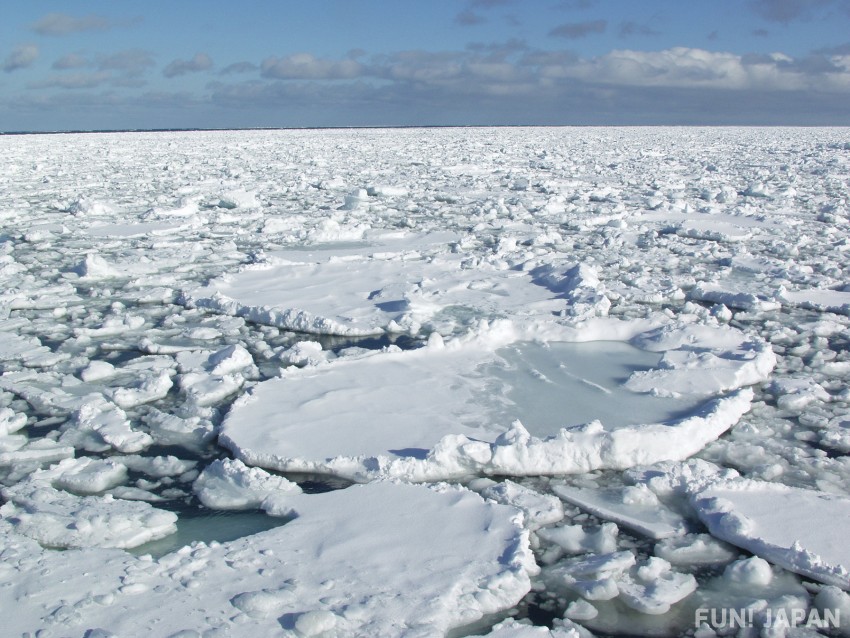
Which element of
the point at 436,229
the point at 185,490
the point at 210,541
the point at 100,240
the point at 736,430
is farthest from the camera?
the point at 436,229

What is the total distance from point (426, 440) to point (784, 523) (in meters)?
1.47

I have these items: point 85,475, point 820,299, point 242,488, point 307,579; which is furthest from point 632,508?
point 820,299

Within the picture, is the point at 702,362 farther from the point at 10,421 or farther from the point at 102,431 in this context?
the point at 10,421

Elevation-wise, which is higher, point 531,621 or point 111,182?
point 111,182

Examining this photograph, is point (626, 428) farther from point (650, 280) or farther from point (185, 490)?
point (650, 280)

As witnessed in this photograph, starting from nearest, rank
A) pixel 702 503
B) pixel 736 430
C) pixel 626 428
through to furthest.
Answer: pixel 702 503 → pixel 626 428 → pixel 736 430

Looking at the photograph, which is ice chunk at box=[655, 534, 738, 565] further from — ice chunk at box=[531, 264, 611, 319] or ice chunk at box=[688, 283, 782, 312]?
ice chunk at box=[688, 283, 782, 312]

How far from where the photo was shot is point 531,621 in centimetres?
213

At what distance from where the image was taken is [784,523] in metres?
2.55

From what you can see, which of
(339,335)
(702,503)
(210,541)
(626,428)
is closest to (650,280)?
(339,335)

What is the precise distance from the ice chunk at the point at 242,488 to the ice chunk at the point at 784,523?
1.61m

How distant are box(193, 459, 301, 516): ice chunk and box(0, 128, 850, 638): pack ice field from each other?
0.5 inches

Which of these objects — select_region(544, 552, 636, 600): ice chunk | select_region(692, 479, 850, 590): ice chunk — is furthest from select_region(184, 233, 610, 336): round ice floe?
select_region(544, 552, 636, 600): ice chunk

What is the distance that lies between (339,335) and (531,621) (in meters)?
3.05
